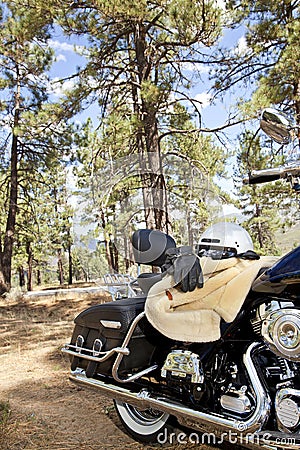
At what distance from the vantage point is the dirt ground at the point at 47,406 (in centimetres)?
304

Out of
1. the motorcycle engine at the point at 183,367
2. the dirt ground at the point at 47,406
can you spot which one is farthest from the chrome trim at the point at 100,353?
the dirt ground at the point at 47,406

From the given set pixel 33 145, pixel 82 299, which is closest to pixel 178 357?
pixel 82 299

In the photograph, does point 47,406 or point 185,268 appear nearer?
point 185,268

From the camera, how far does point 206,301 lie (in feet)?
7.31

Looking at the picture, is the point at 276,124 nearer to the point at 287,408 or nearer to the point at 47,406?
the point at 287,408

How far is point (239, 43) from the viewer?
352 inches

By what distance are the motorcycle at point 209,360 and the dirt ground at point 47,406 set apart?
342 mm

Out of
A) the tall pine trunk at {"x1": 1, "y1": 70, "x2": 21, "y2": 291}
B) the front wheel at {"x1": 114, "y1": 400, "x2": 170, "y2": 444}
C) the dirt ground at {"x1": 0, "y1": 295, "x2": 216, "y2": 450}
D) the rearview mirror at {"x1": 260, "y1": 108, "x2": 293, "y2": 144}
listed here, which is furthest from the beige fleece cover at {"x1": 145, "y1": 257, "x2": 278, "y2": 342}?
the tall pine trunk at {"x1": 1, "y1": 70, "x2": 21, "y2": 291}

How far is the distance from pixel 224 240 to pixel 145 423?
139 cm

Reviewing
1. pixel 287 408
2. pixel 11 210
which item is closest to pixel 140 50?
pixel 11 210

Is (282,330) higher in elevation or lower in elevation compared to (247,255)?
lower

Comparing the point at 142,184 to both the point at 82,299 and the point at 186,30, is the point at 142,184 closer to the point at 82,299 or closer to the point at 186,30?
the point at 186,30

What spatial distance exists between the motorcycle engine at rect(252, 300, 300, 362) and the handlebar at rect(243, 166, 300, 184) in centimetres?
59

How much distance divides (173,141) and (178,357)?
22.9ft
